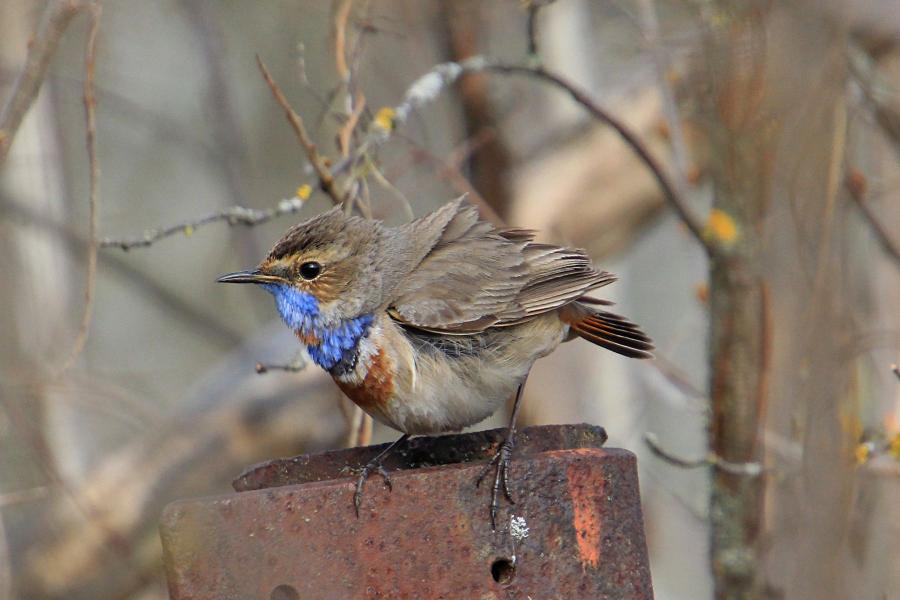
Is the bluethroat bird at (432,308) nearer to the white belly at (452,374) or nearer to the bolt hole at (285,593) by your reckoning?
the white belly at (452,374)

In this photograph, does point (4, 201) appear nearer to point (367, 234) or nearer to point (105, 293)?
point (105, 293)

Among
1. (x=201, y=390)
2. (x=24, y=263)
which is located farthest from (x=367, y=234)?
(x=24, y=263)

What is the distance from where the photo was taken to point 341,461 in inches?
140

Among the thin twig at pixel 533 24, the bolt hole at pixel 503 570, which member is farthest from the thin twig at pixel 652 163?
the bolt hole at pixel 503 570

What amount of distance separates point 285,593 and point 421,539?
0.34m

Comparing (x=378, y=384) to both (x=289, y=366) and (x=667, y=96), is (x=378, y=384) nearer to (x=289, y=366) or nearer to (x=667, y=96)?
(x=289, y=366)

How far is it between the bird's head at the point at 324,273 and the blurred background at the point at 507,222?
6.1 inches

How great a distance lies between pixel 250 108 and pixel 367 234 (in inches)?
300

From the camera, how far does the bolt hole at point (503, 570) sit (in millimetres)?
2918

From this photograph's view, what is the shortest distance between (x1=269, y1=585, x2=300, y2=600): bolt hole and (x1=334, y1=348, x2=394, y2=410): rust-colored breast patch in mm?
1365

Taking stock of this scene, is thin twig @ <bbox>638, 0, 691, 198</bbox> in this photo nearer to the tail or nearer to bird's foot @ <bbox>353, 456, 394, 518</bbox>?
the tail

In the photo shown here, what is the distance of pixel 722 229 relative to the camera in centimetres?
557

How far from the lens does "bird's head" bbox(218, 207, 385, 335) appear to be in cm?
438

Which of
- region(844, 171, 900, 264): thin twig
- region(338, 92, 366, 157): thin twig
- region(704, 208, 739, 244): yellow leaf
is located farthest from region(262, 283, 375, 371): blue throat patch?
region(844, 171, 900, 264): thin twig
